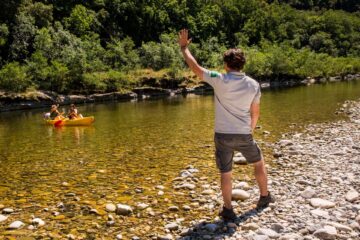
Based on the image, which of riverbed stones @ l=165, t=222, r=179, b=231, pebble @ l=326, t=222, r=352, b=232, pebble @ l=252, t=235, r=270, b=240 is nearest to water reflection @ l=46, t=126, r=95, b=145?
riverbed stones @ l=165, t=222, r=179, b=231

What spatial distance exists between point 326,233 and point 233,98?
2751mm

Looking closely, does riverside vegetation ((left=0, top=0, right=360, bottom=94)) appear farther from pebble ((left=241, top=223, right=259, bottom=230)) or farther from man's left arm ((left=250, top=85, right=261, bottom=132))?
pebble ((left=241, top=223, right=259, bottom=230))

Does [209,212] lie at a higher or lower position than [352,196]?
lower

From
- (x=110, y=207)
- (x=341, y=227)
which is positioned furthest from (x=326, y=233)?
(x=110, y=207)

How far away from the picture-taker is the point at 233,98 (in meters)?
7.18

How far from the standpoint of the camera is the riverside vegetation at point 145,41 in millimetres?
69231

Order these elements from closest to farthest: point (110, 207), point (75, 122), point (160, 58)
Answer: point (110, 207), point (75, 122), point (160, 58)

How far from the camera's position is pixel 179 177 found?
37.9ft

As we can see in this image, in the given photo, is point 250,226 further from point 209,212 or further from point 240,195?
point 240,195

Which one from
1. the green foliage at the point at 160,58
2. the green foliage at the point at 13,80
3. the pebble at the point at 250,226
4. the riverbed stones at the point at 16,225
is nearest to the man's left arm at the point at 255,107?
the pebble at the point at 250,226

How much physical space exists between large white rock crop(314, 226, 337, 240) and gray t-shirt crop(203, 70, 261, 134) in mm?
2082

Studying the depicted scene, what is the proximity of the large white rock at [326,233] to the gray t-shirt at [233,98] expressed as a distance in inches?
82.0

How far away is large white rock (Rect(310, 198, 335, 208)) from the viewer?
8102 mm

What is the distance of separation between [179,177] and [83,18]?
107m
